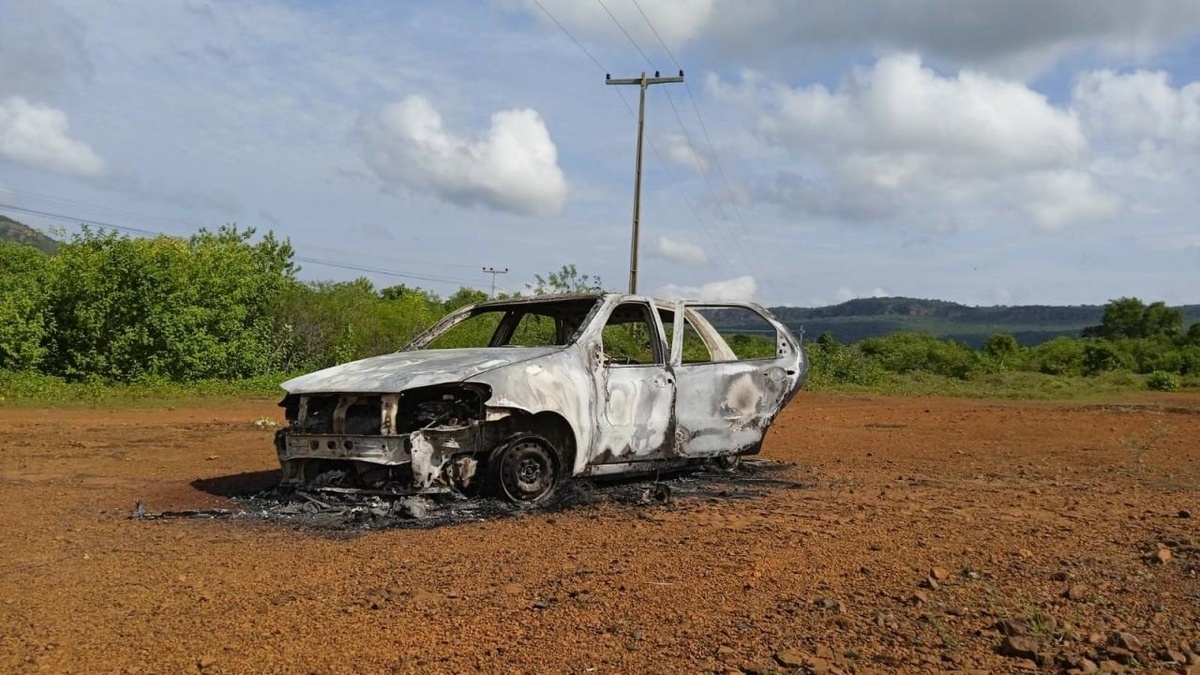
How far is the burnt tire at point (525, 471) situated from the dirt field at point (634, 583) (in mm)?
406

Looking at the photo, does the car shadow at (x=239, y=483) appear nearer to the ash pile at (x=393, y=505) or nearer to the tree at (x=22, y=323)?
the ash pile at (x=393, y=505)

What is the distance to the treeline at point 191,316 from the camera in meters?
19.9

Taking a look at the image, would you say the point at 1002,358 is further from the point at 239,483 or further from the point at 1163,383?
the point at 239,483

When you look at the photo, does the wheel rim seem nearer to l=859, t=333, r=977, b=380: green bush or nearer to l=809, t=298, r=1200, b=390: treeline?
l=809, t=298, r=1200, b=390: treeline

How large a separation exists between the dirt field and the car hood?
98 cm

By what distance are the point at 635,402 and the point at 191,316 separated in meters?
16.3

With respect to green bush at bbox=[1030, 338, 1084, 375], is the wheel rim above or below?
below

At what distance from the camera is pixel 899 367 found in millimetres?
34344

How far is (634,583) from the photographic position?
444cm

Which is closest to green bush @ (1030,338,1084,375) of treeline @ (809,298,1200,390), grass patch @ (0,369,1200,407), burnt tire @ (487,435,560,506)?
treeline @ (809,298,1200,390)

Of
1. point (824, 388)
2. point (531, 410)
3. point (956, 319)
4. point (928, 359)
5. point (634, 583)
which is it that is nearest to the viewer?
point (634, 583)

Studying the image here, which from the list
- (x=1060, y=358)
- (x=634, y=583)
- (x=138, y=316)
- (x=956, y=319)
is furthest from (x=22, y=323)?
(x=956, y=319)

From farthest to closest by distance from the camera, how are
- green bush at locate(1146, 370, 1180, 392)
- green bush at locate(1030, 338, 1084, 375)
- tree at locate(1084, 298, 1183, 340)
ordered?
tree at locate(1084, 298, 1183, 340) → green bush at locate(1030, 338, 1084, 375) → green bush at locate(1146, 370, 1180, 392)

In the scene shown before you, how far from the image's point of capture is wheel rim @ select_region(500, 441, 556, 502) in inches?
252
